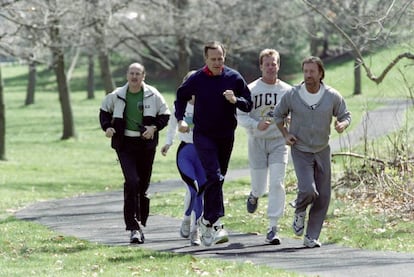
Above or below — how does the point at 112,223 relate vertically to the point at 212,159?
below

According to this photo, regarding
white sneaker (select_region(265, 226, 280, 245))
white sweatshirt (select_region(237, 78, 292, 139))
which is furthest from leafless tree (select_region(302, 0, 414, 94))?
white sneaker (select_region(265, 226, 280, 245))

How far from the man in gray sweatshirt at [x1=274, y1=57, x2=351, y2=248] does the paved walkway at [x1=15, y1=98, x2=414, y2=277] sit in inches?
18.1

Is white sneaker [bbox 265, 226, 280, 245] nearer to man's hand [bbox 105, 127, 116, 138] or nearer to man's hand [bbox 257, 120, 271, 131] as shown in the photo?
man's hand [bbox 257, 120, 271, 131]

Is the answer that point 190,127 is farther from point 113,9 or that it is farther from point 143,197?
point 113,9

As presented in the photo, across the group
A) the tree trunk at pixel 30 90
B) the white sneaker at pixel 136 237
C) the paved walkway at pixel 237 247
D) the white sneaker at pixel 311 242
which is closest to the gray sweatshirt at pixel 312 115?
the white sneaker at pixel 311 242

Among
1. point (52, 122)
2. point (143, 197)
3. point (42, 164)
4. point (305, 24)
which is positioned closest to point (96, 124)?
point (52, 122)

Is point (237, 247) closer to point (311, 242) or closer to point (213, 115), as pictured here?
point (311, 242)

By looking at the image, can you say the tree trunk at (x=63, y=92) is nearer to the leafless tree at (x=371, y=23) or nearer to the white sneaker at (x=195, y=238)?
the leafless tree at (x=371, y=23)

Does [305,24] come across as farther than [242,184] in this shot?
Yes

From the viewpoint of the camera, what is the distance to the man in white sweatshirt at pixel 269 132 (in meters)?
10.8

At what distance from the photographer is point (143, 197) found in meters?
11.5

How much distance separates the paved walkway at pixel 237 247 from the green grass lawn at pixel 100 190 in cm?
33

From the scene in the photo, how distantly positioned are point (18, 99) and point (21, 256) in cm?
5564

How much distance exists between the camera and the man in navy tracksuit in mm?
Result: 10094
